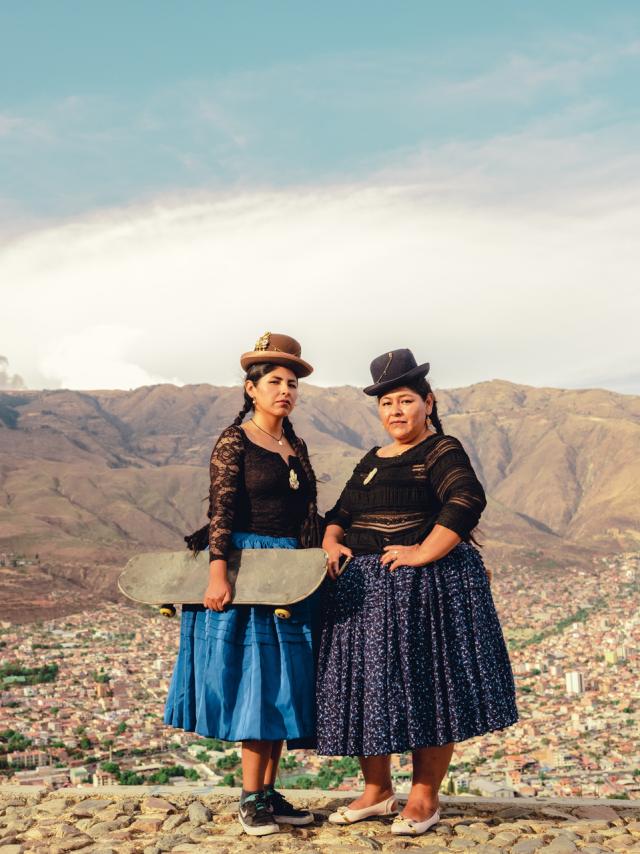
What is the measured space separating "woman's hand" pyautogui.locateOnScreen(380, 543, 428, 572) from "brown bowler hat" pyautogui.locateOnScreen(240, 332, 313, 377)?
102 cm

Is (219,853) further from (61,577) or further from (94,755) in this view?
(61,577)

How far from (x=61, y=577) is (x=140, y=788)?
82646 millimetres

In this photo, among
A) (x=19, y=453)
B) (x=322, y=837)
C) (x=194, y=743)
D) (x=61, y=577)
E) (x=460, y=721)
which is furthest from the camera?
(x=19, y=453)

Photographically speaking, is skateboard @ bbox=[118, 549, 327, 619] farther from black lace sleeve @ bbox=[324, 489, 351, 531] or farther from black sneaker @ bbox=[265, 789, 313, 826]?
black sneaker @ bbox=[265, 789, 313, 826]

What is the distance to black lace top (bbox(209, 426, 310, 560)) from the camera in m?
5.05

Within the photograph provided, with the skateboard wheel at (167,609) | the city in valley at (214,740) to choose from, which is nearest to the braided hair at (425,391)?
the skateboard wheel at (167,609)

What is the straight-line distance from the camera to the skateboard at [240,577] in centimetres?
480

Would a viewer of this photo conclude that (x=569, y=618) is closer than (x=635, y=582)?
Yes

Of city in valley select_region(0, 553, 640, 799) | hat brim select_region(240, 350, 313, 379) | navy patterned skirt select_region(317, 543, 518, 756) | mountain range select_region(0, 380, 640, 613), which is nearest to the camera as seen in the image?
navy patterned skirt select_region(317, 543, 518, 756)

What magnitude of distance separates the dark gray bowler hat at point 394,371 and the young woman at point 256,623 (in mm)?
415

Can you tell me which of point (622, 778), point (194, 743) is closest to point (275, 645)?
point (622, 778)

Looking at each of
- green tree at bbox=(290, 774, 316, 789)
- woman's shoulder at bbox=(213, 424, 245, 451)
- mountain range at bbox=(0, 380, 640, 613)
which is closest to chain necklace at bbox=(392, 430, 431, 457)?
woman's shoulder at bbox=(213, 424, 245, 451)

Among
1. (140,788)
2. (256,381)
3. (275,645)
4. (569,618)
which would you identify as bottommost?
(569,618)

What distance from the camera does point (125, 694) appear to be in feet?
142
